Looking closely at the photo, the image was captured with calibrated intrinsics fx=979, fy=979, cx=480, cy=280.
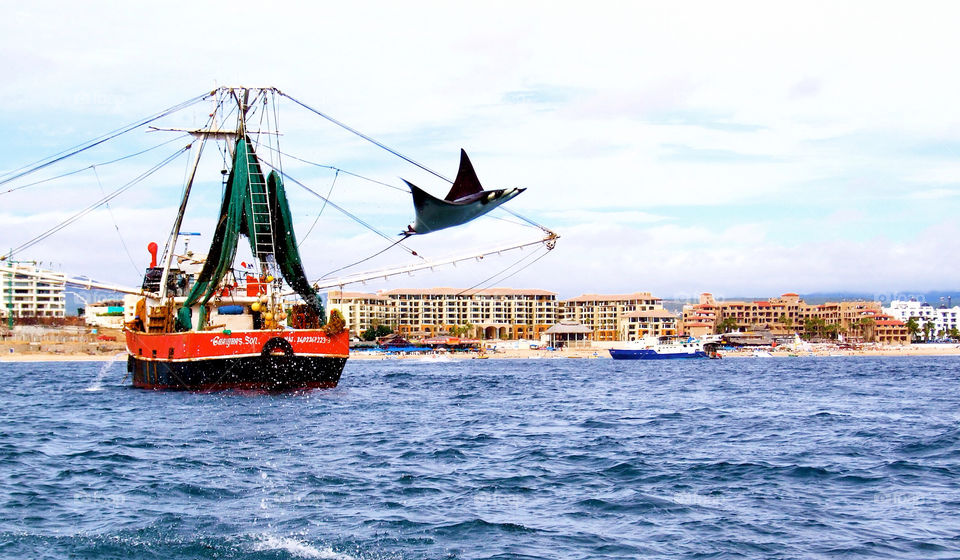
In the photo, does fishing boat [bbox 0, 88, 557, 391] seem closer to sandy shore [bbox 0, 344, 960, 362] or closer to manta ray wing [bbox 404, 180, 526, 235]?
manta ray wing [bbox 404, 180, 526, 235]

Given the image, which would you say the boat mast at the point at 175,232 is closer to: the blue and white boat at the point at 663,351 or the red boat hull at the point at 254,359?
the red boat hull at the point at 254,359

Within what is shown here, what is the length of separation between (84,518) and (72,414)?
21528mm

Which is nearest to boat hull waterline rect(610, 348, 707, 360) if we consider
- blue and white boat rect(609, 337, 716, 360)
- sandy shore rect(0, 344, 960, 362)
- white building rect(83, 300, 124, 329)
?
blue and white boat rect(609, 337, 716, 360)

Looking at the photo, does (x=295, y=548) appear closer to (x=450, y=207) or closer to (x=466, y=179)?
(x=450, y=207)

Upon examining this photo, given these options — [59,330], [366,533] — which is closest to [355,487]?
[366,533]

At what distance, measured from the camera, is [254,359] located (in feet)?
140

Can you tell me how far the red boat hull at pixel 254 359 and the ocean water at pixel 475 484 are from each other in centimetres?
790

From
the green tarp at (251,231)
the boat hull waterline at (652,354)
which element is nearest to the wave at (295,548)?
the green tarp at (251,231)

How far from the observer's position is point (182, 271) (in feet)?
182

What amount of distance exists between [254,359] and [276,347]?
1071mm

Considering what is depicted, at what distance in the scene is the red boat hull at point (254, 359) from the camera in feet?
141

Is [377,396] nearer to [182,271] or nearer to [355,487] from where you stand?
[182,271]

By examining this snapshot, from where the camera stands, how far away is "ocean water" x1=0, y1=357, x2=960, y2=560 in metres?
14.1

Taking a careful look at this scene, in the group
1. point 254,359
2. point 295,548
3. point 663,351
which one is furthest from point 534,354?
point 295,548
